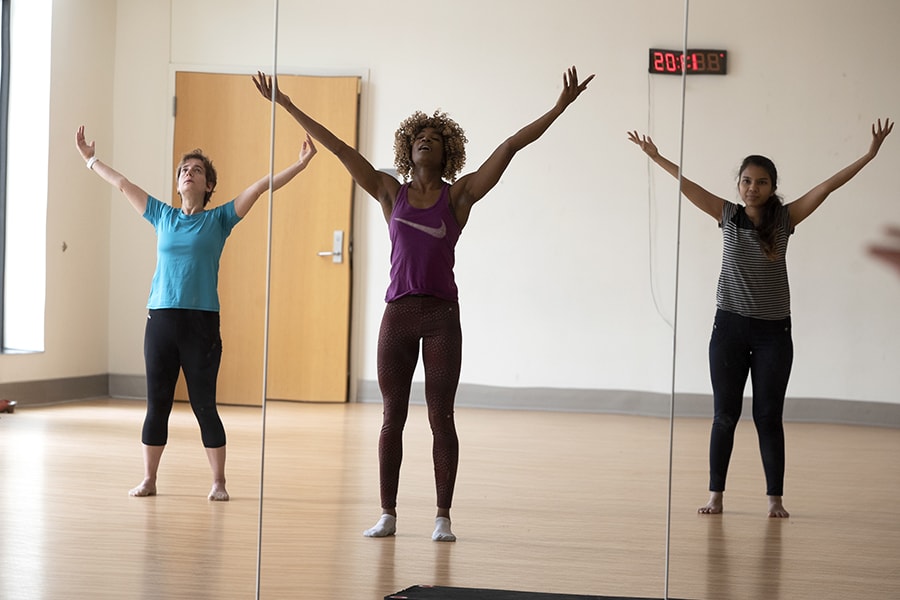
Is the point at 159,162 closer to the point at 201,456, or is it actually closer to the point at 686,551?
the point at 201,456

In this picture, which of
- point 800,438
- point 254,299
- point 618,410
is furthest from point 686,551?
point 254,299

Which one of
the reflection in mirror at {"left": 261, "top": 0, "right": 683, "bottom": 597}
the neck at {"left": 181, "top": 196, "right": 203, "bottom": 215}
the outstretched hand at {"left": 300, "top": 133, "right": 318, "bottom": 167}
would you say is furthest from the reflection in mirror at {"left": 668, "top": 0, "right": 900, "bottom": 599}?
the neck at {"left": 181, "top": 196, "right": 203, "bottom": 215}

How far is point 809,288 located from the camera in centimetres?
336

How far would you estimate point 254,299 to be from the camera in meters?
4.31

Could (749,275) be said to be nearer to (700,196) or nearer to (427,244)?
(700,196)

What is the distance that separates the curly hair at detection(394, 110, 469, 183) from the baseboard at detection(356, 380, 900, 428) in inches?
36.2

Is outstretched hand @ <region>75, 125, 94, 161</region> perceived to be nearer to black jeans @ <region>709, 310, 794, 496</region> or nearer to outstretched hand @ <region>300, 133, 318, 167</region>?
outstretched hand @ <region>300, 133, 318, 167</region>

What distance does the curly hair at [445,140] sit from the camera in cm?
297

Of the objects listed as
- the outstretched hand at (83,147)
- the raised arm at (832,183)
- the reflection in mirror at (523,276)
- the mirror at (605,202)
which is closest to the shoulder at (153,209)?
the outstretched hand at (83,147)

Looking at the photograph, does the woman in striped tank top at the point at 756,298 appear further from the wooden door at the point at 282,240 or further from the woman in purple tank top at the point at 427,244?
the wooden door at the point at 282,240

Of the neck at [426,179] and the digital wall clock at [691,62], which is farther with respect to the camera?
the digital wall clock at [691,62]

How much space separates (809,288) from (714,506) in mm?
797

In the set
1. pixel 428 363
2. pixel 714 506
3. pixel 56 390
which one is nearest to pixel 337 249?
pixel 428 363

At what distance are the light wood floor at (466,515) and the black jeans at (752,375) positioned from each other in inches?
2.7
